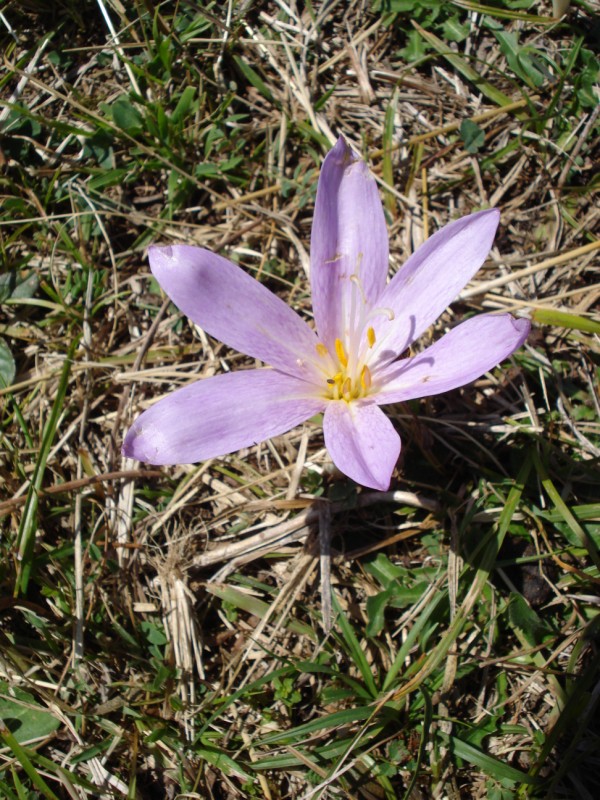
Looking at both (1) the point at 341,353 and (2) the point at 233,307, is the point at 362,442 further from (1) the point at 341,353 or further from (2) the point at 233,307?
(2) the point at 233,307

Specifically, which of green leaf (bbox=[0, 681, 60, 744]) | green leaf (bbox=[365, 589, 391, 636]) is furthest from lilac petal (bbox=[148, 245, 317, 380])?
green leaf (bbox=[0, 681, 60, 744])

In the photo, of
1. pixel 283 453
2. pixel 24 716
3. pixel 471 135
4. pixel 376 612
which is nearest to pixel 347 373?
pixel 283 453

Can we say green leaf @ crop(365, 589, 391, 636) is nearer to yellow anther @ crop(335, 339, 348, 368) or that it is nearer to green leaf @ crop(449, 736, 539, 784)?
green leaf @ crop(449, 736, 539, 784)

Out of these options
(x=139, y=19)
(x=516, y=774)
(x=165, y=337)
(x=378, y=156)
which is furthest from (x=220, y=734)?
(x=139, y=19)

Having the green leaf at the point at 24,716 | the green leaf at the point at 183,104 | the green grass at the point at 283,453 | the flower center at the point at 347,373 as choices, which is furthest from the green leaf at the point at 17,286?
Answer: the green leaf at the point at 24,716

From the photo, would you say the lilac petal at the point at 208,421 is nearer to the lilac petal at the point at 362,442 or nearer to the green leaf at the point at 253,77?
the lilac petal at the point at 362,442
